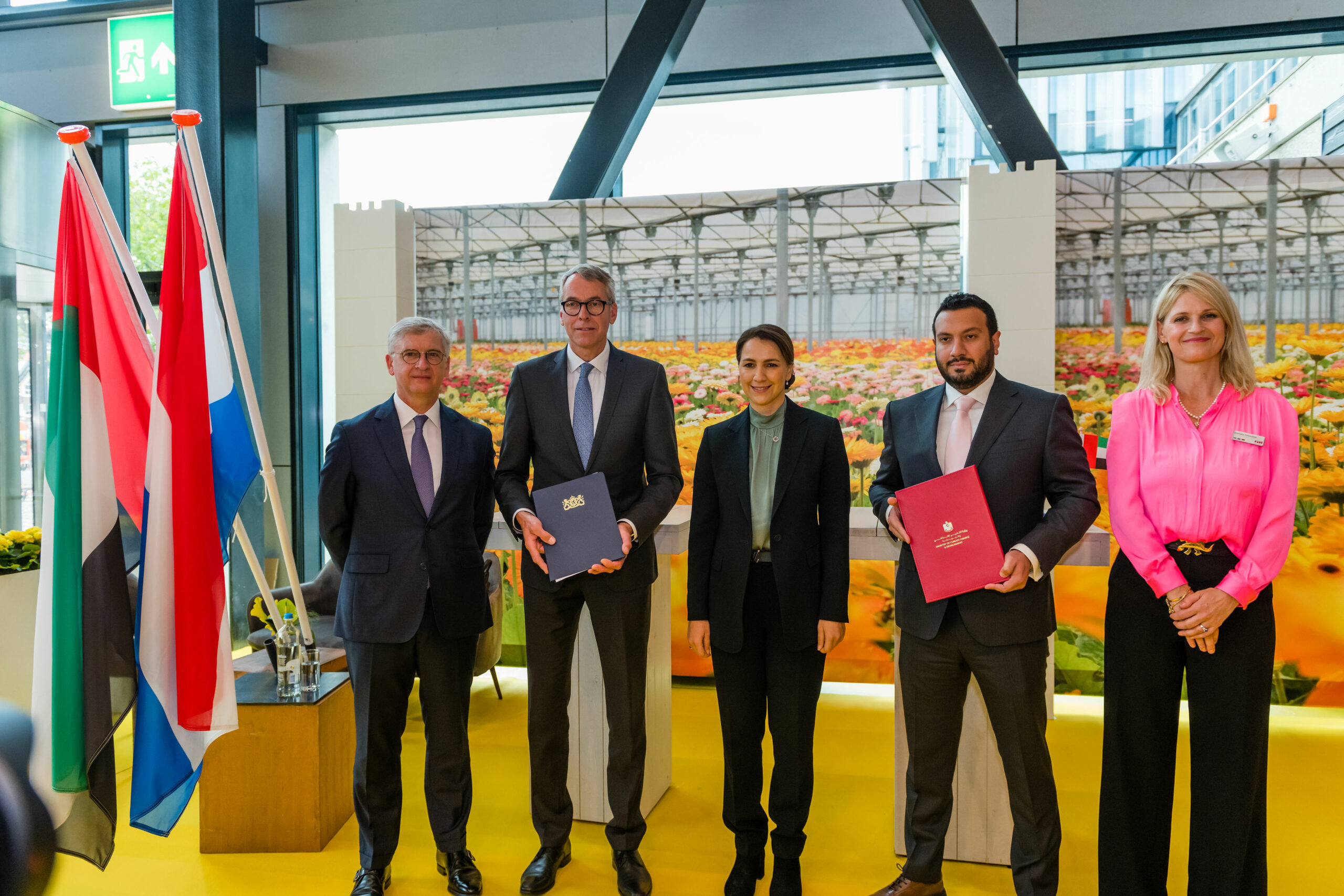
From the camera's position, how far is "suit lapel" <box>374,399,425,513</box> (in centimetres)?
253

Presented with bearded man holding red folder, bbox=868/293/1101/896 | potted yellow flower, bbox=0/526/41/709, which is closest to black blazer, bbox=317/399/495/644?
bearded man holding red folder, bbox=868/293/1101/896

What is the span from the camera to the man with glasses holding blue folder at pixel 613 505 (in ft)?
8.39

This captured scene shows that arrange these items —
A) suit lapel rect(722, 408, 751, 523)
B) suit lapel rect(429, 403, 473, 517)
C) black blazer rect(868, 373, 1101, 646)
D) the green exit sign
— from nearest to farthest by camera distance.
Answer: black blazer rect(868, 373, 1101, 646) < suit lapel rect(722, 408, 751, 523) < suit lapel rect(429, 403, 473, 517) < the green exit sign

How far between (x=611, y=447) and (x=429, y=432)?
1.95 feet

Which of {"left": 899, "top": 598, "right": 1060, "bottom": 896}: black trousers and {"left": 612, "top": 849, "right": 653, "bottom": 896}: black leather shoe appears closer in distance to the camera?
{"left": 899, "top": 598, "right": 1060, "bottom": 896}: black trousers

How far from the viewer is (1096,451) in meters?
3.39

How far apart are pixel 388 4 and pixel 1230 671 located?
6231 millimetres

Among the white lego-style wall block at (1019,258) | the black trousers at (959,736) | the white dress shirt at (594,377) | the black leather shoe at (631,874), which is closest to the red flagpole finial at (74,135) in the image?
the white dress shirt at (594,377)

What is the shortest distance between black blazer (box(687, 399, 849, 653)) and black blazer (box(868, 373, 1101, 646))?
0.86 ft

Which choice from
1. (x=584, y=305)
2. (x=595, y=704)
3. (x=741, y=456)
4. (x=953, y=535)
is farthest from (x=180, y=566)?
(x=953, y=535)

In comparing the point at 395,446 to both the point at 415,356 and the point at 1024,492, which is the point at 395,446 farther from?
the point at 1024,492

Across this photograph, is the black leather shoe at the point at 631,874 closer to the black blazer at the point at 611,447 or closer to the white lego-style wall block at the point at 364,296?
the black blazer at the point at 611,447

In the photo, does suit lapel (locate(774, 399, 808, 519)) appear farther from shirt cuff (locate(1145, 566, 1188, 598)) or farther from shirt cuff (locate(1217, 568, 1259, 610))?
shirt cuff (locate(1217, 568, 1259, 610))

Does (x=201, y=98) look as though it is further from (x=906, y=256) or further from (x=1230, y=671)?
(x=1230, y=671)
